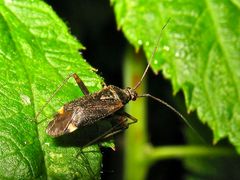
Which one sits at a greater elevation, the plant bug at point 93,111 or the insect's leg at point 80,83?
the insect's leg at point 80,83

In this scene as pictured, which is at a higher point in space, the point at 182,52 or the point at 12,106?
the point at 12,106

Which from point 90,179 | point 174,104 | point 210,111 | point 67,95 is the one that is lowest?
point 174,104

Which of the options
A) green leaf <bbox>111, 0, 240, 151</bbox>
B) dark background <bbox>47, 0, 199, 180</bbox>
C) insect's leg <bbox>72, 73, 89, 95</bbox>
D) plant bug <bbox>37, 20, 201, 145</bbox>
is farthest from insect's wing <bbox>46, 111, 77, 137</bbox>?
dark background <bbox>47, 0, 199, 180</bbox>

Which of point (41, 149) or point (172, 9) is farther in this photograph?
point (172, 9)

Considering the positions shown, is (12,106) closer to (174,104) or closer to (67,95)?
(67,95)

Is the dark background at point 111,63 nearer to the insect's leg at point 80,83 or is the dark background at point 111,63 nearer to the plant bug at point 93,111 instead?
the plant bug at point 93,111

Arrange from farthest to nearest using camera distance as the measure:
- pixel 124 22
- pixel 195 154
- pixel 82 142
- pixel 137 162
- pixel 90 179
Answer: pixel 195 154
pixel 137 162
pixel 124 22
pixel 82 142
pixel 90 179

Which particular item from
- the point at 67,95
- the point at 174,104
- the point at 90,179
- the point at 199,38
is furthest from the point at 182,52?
the point at 174,104

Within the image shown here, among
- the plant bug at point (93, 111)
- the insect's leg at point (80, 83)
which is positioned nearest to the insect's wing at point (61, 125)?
the plant bug at point (93, 111)
